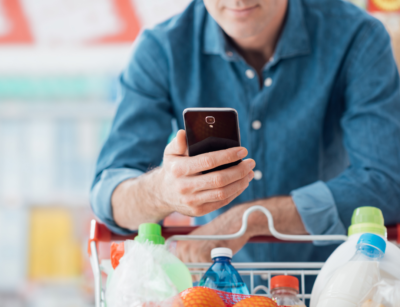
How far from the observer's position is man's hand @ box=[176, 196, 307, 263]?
3.12ft

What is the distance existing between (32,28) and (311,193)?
2.24m

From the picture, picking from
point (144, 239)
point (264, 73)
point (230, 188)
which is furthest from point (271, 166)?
point (144, 239)

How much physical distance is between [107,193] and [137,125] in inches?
10.8

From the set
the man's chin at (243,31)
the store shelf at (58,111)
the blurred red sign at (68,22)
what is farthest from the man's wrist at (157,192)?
the store shelf at (58,111)

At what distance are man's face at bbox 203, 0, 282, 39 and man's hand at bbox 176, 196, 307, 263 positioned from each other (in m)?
0.50

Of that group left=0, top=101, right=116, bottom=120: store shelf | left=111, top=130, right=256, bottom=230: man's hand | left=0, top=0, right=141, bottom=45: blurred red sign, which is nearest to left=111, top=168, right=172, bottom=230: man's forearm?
left=111, top=130, right=256, bottom=230: man's hand

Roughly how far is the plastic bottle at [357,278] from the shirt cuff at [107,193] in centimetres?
58

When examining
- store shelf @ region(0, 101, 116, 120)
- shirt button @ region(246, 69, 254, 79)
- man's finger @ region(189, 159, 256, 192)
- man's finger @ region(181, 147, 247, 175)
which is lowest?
man's finger @ region(189, 159, 256, 192)

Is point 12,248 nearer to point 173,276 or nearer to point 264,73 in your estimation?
point 264,73

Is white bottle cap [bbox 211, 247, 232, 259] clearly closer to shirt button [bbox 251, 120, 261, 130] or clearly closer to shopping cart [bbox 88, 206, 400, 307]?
shopping cart [bbox 88, 206, 400, 307]

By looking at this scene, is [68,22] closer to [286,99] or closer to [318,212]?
[286,99]

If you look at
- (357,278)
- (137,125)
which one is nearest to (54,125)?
(137,125)

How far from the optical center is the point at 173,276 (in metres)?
0.72

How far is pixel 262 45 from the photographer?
56.2 inches
